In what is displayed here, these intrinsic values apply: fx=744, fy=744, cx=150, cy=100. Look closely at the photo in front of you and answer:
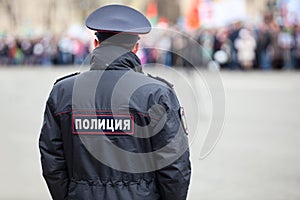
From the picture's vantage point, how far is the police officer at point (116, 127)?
342 cm

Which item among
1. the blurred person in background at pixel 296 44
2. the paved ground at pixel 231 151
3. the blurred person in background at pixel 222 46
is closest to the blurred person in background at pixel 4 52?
the blurred person in background at pixel 222 46

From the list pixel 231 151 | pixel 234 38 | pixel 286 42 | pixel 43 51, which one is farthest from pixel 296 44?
pixel 231 151

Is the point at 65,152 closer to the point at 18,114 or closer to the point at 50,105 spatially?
the point at 50,105

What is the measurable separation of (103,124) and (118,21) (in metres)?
0.49

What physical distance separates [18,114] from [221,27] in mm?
18656

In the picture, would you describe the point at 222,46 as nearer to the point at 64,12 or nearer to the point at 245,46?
the point at 245,46

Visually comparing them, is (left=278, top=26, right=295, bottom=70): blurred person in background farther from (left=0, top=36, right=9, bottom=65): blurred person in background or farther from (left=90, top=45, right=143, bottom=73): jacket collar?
(left=90, top=45, right=143, bottom=73): jacket collar

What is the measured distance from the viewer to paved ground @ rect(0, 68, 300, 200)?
7578 millimetres

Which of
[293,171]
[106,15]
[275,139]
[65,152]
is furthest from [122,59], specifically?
[275,139]

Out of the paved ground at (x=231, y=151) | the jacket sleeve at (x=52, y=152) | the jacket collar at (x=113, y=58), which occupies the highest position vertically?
the jacket collar at (x=113, y=58)

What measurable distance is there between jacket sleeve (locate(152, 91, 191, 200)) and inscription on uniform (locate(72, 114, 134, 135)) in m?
0.15

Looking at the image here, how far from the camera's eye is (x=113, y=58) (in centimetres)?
349

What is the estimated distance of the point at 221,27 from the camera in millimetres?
32062

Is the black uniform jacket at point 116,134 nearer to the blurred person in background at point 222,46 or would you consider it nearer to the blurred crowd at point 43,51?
the blurred person in background at point 222,46
